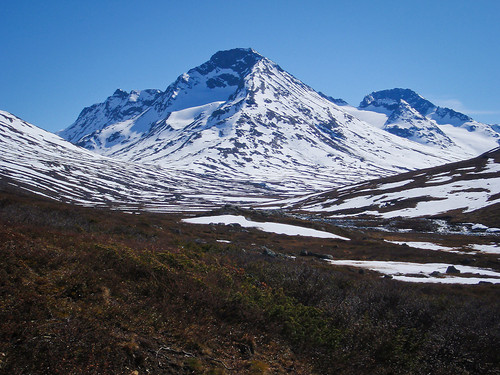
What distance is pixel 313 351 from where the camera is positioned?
26.9ft

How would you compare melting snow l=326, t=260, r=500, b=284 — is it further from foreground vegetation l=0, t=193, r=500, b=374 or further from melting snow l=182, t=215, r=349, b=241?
melting snow l=182, t=215, r=349, b=241

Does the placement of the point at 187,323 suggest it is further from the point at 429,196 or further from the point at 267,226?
the point at 429,196

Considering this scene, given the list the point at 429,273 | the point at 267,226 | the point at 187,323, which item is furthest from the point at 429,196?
the point at 187,323

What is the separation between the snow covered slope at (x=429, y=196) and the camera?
89.8 m

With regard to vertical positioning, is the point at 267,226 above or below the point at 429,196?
below

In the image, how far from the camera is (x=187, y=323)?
7.75 m

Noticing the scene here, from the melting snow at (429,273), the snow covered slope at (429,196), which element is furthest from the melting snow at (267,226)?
the snow covered slope at (429,196)

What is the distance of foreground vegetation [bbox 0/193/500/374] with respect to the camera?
6.01 metres

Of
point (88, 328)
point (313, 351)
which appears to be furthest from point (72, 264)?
point (313, 351)

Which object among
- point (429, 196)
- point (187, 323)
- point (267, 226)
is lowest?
point (267, 226)

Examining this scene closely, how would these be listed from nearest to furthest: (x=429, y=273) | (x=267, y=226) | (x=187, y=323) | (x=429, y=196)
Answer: (x=187, y=323), (x=429, y=273), (x=267, y=226), (x=429, y=196)

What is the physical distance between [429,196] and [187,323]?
10928 centimetres

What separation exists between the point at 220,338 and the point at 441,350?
19.4 ft

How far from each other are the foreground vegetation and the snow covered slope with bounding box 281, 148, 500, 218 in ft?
284
